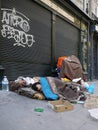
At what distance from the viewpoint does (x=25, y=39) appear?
9578 millimetres

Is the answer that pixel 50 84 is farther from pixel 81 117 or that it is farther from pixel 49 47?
pixel 49 47

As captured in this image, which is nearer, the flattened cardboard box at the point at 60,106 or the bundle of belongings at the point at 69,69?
the flattened cardboard box at the point at 60,106

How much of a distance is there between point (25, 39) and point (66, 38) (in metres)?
4.11

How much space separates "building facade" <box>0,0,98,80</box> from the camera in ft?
28.3

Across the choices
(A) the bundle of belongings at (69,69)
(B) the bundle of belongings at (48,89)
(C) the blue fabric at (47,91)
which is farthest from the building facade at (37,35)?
(C) the blue fabric at (47,91)

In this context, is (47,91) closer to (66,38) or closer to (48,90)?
(48,90)

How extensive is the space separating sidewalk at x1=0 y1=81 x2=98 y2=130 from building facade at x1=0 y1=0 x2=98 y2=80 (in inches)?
83.2

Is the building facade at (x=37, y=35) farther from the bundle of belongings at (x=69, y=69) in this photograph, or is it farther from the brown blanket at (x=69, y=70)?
the brown blanket at (x=69, y=70)

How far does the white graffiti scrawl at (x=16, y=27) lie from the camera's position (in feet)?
27.7

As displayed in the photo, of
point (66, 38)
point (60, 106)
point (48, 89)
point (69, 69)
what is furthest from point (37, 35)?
point (60, 106)

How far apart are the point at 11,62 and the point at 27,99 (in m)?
1.89

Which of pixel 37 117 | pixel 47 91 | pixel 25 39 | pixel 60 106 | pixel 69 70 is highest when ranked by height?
pixel 25 39

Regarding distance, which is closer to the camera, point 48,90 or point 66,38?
point 48,90

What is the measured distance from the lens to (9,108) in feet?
19.5
